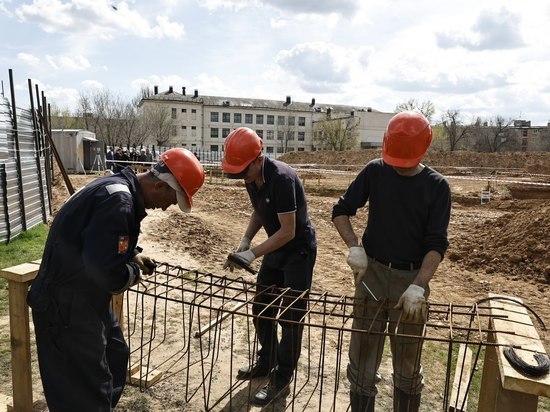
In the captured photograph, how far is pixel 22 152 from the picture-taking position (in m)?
8.61

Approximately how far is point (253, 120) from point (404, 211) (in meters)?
68.5

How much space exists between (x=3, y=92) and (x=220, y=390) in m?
7.95

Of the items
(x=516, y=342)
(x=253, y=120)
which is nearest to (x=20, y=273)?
(x=516, y=342)

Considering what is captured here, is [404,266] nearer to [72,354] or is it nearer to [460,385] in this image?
[460,385]

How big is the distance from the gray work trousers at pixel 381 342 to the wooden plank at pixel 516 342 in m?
0.47

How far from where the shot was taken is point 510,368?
1.74 m

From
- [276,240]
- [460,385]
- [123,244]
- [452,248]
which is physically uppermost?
[123,244]

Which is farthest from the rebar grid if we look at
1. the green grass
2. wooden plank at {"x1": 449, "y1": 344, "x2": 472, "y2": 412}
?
the green grass

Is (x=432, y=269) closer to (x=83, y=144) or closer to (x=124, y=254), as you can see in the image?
(x=124, y=254)

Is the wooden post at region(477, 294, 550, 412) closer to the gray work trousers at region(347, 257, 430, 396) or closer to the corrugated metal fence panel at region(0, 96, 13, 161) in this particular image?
the gray work trousers at region(347, 257, 430, 396)

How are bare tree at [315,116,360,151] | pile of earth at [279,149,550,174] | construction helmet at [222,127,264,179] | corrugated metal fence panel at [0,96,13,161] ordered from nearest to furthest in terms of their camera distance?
construction helmet at [222,127,264,179]
corrugated metal fence panel at [0,96,13,161]
pile of earth at [279,149,550,174]
bare tree at [315,116,360,151]

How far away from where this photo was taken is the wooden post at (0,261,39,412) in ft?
8.86

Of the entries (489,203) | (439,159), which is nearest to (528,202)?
(489,203)

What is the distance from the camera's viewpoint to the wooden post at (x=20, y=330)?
2.70 m
